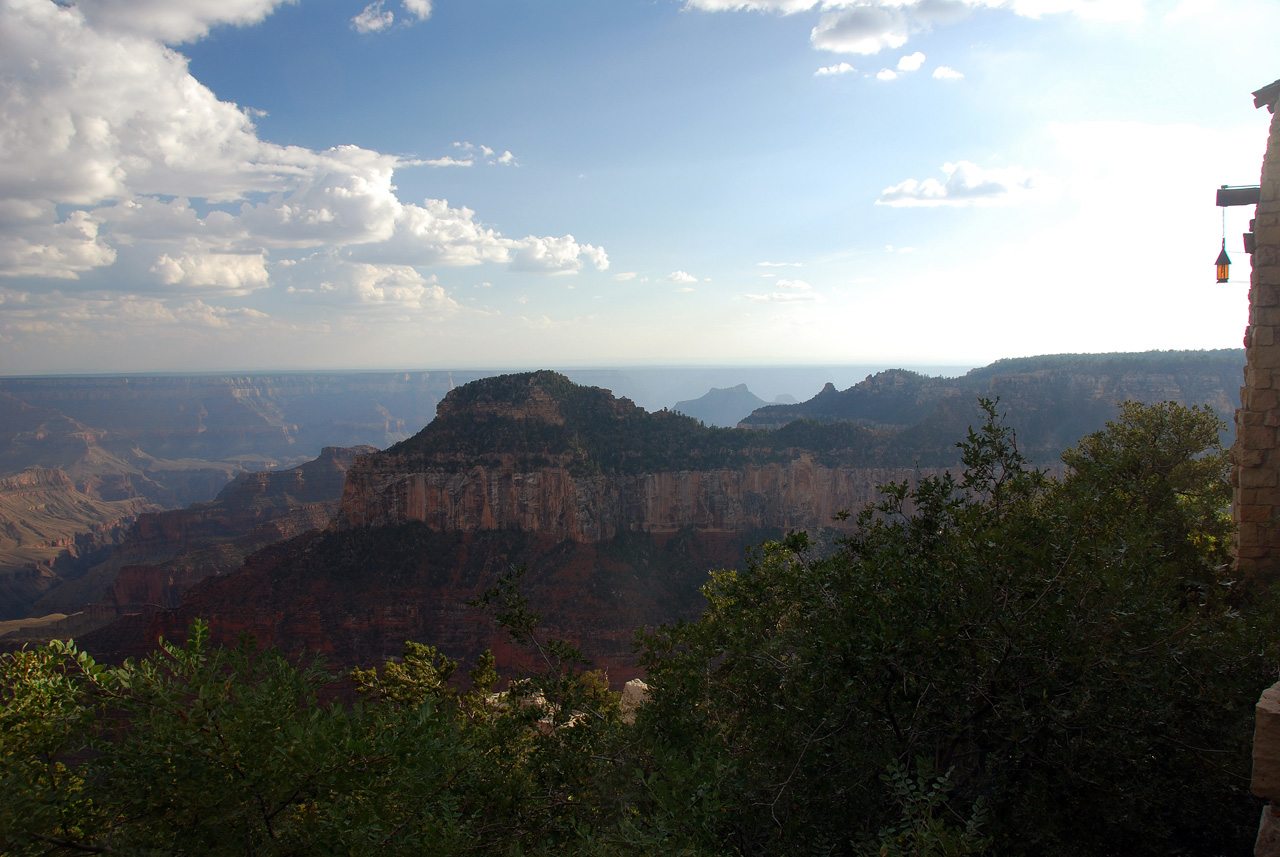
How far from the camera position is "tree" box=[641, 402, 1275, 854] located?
6.04 meters

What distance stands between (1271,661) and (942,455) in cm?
5224

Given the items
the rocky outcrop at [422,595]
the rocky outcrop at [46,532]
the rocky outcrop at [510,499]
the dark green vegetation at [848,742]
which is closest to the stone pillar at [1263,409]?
the dark green vegetation at [848,742]

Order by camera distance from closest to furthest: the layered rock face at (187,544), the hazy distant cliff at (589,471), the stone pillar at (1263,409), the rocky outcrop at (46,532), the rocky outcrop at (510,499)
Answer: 1. the stone pillar at (1263,409)
2. the rocky outcrop at (510,499)
3. the hazy distant cliff at (589,471)
4. the layered rock face at (187,544)
5. the rocky outcrop at (46,532)

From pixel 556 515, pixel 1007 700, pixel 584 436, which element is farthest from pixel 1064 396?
pixel 1007 700

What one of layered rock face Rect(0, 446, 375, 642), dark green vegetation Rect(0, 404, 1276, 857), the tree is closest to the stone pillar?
dark green vegetation Rect(0, 404, 1276, 857)

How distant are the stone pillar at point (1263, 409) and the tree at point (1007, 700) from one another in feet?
10.8

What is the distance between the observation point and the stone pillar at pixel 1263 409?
10.1 m

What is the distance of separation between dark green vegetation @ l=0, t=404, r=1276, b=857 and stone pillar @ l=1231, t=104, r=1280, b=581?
2.78m

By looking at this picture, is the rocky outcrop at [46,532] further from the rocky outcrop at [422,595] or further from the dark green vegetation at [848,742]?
the dark green vegetation at [848,742]

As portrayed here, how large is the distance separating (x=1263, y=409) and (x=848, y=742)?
964 centimetres

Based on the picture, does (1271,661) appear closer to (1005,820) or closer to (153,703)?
(1005,820)

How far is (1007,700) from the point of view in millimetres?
6078

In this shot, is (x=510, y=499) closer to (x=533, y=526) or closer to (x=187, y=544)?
(x=533, y=526)

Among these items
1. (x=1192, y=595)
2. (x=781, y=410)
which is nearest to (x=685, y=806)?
(x=1192, y=595)
